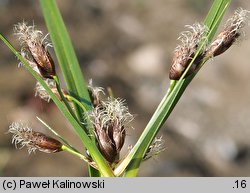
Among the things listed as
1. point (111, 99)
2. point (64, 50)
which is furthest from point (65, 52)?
point (111, 99)

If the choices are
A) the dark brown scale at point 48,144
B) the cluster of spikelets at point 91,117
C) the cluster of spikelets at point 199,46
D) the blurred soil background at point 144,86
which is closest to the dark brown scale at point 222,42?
the cluster of spikelets at point 199,46

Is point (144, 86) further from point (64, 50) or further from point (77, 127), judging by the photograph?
point (77, 127)

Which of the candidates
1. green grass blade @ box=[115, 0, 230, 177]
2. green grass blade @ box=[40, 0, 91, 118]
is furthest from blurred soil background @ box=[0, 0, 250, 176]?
green grass blade @ box=[115, 0, 230, 177]

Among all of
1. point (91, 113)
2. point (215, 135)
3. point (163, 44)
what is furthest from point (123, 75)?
point (91, 113)

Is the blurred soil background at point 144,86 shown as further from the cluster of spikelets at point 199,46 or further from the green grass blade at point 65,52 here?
the cluster of spikelets at point 199,46

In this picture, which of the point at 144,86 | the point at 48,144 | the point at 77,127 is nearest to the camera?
the point at 77,127

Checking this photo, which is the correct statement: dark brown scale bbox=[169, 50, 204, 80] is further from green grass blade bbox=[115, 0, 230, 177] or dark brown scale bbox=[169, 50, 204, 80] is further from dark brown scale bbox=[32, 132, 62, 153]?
dark brown scale bbox=[32, 132, 62, 153]

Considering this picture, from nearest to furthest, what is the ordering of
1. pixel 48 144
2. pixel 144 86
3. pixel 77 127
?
pixel 77 127 < pixel 48 144 < pixel 144 86
